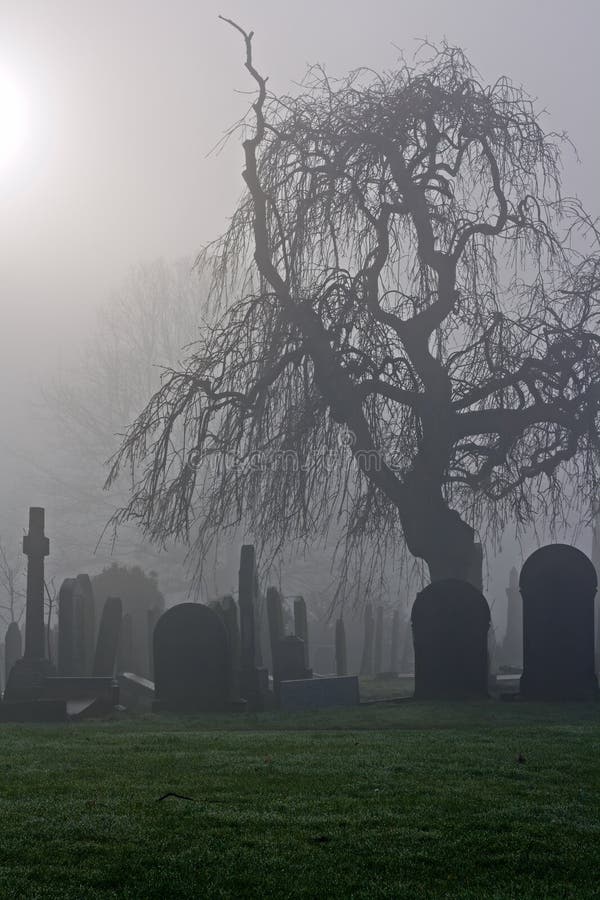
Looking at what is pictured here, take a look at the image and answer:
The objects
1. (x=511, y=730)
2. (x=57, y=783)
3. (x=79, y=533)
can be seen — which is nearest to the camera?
(x=57, y=783)

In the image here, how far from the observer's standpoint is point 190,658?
13758 mm

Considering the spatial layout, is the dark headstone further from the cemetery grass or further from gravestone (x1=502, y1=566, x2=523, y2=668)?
gravestone (x1=502, y1=566, x2=523, y2=668)

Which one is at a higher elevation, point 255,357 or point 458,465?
point 255,357

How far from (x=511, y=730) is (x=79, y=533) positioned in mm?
33769

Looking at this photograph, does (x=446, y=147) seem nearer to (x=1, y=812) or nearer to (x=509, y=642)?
(x=1, y=812)

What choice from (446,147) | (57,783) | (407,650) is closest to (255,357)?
(446,147)

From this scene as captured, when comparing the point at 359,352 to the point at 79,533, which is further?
Answer: the point at 79,533

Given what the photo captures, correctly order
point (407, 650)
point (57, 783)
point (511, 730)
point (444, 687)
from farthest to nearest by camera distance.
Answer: point (407, 650) < point (444, 687) < point (511, 730) < point (57, 783)

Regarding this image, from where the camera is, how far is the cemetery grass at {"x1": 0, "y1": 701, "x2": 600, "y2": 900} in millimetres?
4156

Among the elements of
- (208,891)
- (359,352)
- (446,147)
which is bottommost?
(208,891)

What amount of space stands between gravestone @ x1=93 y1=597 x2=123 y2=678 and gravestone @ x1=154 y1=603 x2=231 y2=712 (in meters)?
3.01

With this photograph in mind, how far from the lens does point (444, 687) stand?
13.8 m

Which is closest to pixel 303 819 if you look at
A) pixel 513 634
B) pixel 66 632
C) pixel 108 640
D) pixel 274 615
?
pixel 108 640

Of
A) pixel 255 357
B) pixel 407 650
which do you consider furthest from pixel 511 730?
pixel 407 650
